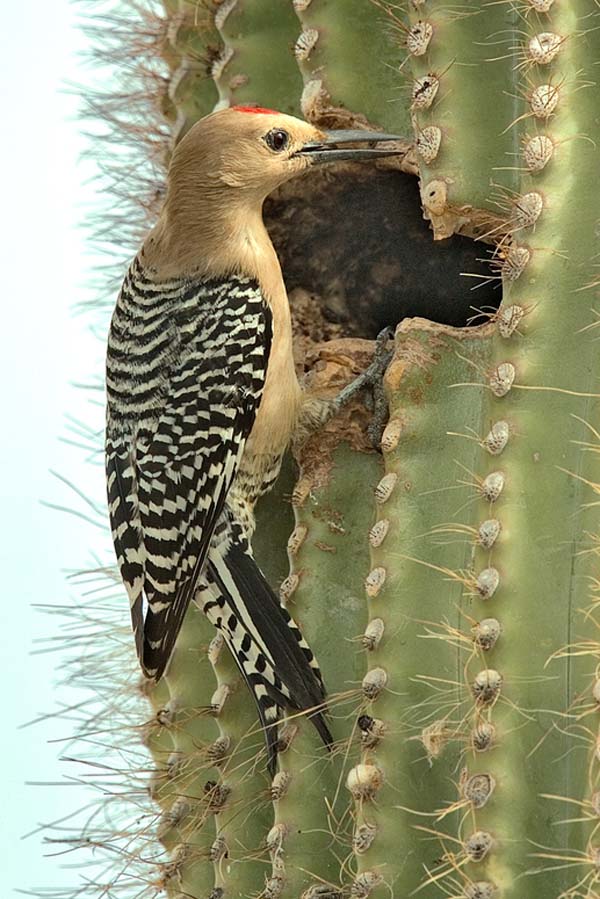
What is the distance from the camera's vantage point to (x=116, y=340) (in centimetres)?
208

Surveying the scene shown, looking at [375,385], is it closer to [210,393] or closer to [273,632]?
[210,393]

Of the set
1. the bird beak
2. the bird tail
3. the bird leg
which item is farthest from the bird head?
the bird tail

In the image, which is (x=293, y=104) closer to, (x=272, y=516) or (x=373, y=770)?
(x=272, y=516)

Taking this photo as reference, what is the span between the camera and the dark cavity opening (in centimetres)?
178

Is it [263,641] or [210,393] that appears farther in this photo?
[210,393]

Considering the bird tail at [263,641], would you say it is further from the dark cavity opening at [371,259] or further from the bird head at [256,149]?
the bird head at [256,149]

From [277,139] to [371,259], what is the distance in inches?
9.2

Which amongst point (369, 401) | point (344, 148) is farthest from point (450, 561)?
point (344, 148)

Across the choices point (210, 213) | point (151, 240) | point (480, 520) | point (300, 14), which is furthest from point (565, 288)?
point (151, 240)

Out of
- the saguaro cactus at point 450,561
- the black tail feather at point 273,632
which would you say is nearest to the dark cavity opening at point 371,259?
the saguaro cactus at point 450,561

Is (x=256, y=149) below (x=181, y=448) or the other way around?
the other way around

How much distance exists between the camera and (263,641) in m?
1.69

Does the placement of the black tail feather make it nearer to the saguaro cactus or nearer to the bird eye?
the saguaro cactus

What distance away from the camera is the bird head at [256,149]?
1.86 metres
